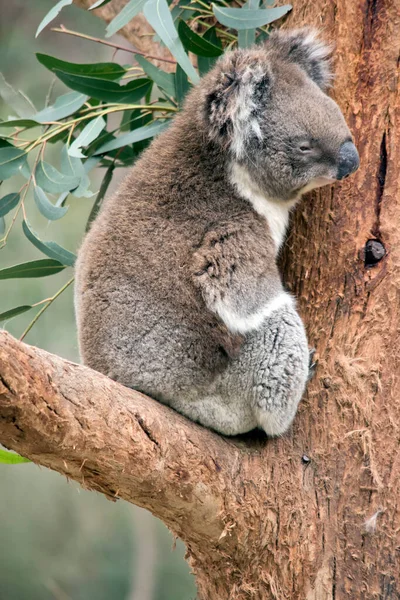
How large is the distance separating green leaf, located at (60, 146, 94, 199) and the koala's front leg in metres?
0.94

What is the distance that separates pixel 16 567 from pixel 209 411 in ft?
18.4

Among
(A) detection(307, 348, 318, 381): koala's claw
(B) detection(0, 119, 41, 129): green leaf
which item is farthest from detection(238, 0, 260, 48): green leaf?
(A) detection(307, 348, 318, 381): koala's claw

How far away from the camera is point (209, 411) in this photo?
2.65 m

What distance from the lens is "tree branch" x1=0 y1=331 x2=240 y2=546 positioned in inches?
71.3

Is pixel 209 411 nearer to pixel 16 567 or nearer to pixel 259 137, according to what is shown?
pixel 259 137

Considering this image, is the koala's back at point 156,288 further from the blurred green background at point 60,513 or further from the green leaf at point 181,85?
the blurred green background at point 60,513

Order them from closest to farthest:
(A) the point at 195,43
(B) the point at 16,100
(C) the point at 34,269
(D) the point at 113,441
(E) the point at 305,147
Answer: (D) the point at 113,441 → (E) the point at 305,147 → (A) the point at 195,43 → (C) the point at 34,269 → (B) the point at 16,100

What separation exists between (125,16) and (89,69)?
16.8 inches

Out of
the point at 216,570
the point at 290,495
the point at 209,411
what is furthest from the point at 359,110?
the point at 216,570

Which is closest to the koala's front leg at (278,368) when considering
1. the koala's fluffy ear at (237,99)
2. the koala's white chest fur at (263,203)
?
the koala's white chest fur at (263,203)

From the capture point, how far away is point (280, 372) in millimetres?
2629

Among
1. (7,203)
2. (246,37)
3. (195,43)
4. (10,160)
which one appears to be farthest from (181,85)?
(7,203)

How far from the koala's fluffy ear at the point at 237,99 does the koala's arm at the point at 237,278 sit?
338mm

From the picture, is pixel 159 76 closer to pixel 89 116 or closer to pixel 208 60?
pixel 208 60
